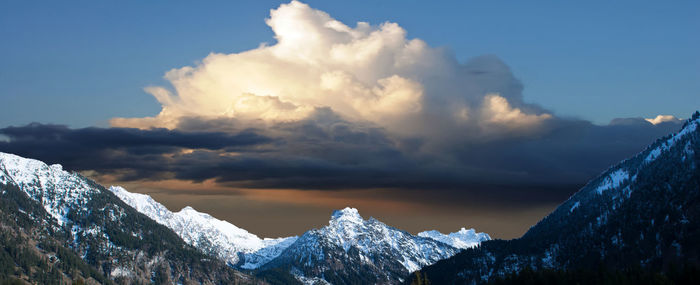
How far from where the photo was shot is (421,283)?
195m
